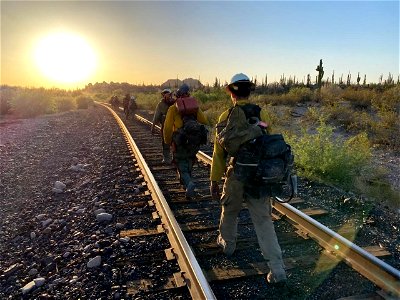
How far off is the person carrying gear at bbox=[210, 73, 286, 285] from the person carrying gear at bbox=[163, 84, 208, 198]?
84.5 inches

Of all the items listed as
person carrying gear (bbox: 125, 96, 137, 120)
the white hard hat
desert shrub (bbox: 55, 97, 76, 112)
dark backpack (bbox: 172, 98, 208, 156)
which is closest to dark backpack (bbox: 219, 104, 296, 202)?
the white hard hat

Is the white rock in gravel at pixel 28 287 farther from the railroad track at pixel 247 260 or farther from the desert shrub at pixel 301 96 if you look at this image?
the desert shrub at pixel 301 96

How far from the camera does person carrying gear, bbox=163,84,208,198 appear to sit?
21.2 ft

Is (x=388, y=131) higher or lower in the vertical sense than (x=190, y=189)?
higher

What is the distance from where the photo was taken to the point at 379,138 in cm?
1287

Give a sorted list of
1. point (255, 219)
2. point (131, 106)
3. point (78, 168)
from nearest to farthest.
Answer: point (255, 219), point (78, 168), point (131, 106)

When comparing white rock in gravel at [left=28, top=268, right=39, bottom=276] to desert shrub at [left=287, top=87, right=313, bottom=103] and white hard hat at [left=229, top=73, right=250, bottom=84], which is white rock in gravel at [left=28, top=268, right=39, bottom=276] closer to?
white hard hat at [left=229, top=73, right=250, bottom=84]

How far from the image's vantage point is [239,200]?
164 inches

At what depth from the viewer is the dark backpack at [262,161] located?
3639 mm

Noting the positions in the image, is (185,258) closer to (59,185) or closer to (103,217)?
(103,217)

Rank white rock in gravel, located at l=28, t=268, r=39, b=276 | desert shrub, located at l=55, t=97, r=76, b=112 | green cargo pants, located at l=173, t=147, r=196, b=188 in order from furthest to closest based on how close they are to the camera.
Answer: desert shrub, located at l=55, t=97, r=76, b=112, green cargo pants, located at l=173, t=147, r=196, b=188, white rock in gravel, located at l=28, t=268, r=39, b=276

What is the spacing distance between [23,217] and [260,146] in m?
5.01

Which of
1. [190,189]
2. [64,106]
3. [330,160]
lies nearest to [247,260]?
[190,189]

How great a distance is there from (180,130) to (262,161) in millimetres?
3138
